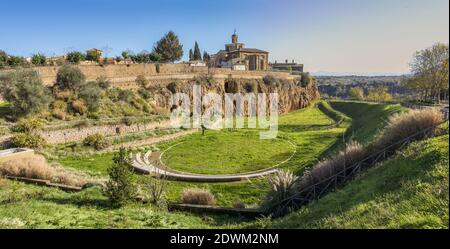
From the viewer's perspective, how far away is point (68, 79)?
32.3 m

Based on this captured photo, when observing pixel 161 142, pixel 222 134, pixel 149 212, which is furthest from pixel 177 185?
pixel 222 134

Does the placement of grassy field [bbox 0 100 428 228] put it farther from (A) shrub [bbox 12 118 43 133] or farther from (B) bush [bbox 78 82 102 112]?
(B) bush [bbox 78 82 102 112]

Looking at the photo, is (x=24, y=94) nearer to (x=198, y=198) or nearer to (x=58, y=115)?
(x=58, y=115)

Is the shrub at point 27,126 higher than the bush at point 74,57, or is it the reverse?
the bush at point 74,57

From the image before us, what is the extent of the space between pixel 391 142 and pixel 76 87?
31.7 metres

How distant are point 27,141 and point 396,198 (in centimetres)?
2325

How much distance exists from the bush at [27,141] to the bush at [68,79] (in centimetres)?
1173

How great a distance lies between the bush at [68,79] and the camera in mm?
32219

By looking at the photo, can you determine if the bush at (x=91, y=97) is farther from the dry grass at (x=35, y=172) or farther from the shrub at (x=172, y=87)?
the shrub at (x=172, y=87)

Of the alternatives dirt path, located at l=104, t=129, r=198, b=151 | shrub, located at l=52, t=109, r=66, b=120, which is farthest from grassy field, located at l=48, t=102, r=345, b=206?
shrub, located at l=52, t=109, r=66, b=120

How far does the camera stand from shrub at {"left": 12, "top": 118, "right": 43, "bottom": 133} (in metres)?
22.7

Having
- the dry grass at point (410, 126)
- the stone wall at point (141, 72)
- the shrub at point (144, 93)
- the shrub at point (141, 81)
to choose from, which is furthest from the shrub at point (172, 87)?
the dry grass at point (410, 126)

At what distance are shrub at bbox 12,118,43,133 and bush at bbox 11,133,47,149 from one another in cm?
80
